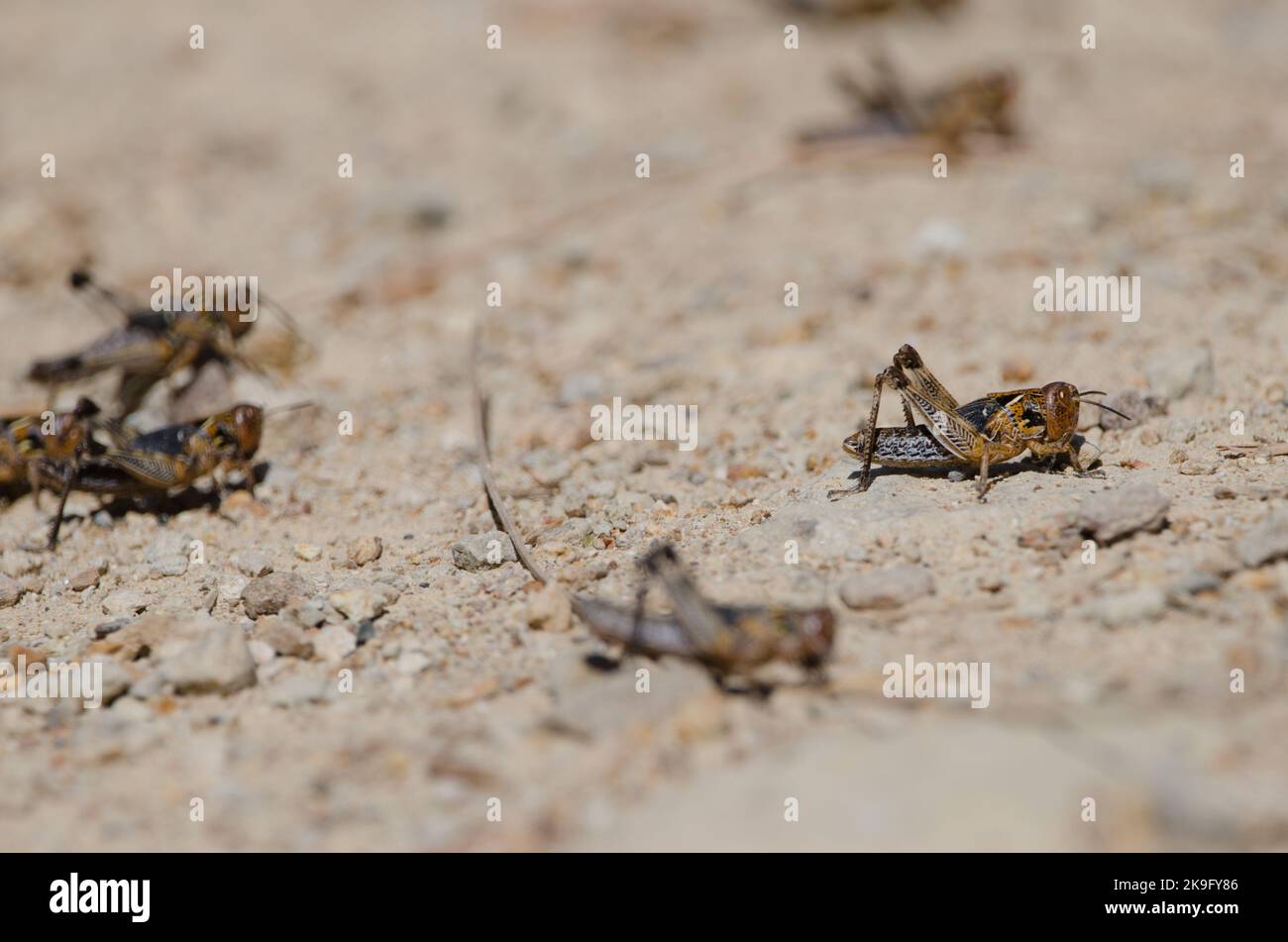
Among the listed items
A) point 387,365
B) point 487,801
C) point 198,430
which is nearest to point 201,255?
point 387,365

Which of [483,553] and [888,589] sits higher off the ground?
[483,553]

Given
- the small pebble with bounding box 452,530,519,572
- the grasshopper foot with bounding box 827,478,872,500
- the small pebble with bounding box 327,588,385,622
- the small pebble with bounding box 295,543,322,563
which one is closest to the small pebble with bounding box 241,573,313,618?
the small pebble with bounding box 327,588,385,622

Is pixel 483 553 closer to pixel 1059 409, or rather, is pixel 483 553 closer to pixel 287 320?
pixel 1059 409

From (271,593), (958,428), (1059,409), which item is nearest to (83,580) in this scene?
(271,593)

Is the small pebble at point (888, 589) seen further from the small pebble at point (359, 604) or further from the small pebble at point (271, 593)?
the small pebble at point (271, 593)

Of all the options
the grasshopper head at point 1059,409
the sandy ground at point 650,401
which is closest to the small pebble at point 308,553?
the sandy ground at point 650,401

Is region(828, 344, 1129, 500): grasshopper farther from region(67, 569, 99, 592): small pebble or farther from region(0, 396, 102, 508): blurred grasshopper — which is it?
region(0, 396, 102, 508): blurred grasshopper
